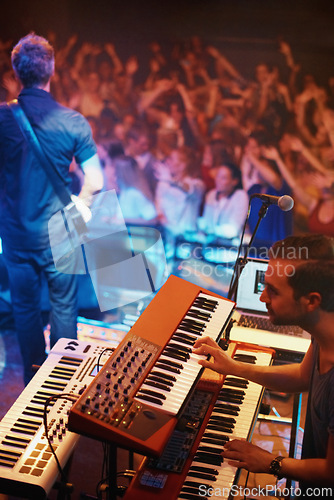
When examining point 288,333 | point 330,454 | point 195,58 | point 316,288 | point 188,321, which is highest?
point 195,58

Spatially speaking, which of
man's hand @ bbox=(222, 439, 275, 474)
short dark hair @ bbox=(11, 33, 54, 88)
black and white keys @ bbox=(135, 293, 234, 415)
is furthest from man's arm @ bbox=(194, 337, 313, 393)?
short dark hair @ bbox=(11, 33, 54, 88)

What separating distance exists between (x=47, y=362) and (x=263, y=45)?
10.8 feet

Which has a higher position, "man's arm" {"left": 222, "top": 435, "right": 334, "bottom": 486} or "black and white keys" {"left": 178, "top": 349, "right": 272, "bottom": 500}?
"man's arm" {"left": 222, "top": 435, "right": 334, "bottom": 486}

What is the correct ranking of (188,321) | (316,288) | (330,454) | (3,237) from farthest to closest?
(3,237) < (188,321) < (316,288) < (330,454)

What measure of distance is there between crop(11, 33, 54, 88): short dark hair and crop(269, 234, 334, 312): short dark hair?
345 cm

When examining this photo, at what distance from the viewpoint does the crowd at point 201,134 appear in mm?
4777

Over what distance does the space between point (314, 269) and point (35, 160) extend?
329 centimetres

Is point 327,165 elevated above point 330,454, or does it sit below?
above

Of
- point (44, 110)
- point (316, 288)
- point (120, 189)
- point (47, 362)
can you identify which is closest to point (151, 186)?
point (120, 189)

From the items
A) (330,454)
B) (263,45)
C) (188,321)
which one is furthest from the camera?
(263,45)

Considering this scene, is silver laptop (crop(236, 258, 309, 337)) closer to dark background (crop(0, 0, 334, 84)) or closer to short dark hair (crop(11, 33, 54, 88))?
dark background (crop(0, 0, 334, 84))

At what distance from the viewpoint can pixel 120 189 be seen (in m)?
5.18

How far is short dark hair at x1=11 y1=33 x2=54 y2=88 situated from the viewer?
4.84 meters

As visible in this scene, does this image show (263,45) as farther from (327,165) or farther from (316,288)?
(316,288)
